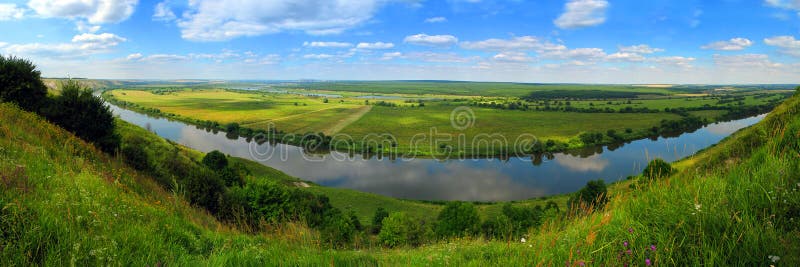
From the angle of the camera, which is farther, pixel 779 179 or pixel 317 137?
pixel 317 137

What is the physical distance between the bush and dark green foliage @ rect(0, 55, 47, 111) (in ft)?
68.7

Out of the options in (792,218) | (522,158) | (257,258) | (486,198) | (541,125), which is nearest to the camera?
(792,218)

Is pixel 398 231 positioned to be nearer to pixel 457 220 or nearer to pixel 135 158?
pixel 457 220

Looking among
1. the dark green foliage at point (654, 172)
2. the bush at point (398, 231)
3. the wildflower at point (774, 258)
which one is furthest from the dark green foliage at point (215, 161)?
the wildflower at point (774, 258)

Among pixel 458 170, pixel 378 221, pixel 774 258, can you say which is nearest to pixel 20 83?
pixel 774 258

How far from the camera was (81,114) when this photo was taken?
575 inches

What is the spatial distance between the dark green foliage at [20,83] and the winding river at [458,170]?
134 ft

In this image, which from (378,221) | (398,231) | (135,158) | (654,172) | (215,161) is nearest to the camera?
(654,172)

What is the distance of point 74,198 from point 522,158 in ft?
246

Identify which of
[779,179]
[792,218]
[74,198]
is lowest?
[74,198]

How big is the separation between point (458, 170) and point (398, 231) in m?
38.1

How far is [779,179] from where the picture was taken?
3.32 m

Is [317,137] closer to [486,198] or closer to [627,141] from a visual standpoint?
[486,198]

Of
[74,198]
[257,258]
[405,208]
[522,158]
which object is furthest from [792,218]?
[522,158]
